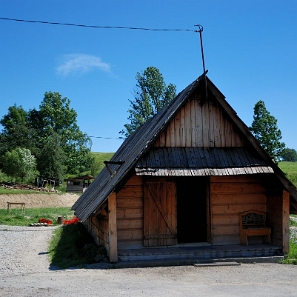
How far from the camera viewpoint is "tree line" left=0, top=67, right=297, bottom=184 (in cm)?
4419

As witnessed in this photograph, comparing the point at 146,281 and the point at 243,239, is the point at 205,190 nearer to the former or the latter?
the point at 243,239

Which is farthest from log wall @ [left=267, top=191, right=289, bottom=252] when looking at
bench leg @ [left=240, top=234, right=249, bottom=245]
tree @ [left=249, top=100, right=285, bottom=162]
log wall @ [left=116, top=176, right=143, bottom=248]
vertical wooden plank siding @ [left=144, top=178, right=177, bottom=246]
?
tree @ [left=249, top=100, right=285, bottom=162]

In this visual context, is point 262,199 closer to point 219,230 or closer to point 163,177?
point 219,230

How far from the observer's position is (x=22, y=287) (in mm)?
8469

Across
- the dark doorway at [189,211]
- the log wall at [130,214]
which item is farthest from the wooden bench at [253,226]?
the log wall at [130,214]

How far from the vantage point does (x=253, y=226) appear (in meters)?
13.2

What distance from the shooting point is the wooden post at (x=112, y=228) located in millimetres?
11133

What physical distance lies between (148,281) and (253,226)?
522 centimetres

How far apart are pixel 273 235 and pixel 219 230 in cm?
176

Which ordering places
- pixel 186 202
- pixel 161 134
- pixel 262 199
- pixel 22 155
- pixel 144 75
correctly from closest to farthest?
pixel 161 134 → pixel 262 199 → pixel 186 202 → pixel 144 75 → pixel 22 155

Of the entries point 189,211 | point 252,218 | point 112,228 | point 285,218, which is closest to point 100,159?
point 189,211

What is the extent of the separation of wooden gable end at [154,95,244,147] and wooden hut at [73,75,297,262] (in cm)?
3

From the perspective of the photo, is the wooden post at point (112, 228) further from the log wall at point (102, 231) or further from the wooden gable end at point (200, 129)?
the wooden gable end at point (200, 129)

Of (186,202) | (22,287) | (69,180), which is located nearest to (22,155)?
(69,180)
